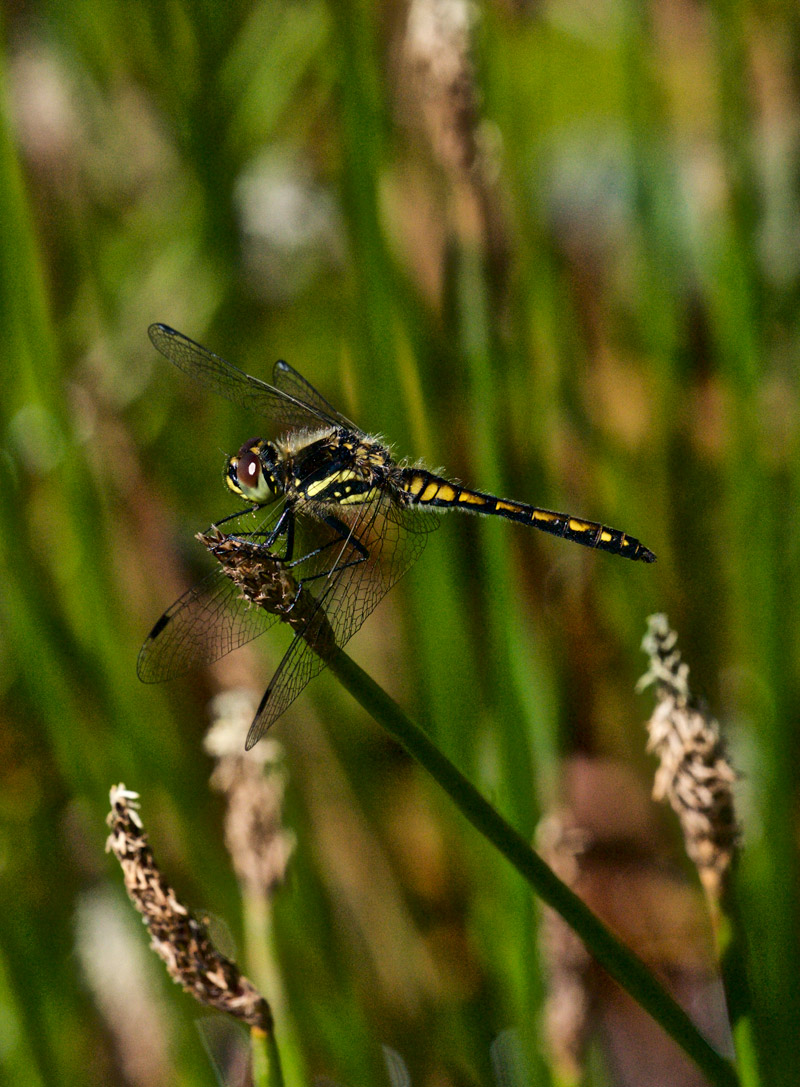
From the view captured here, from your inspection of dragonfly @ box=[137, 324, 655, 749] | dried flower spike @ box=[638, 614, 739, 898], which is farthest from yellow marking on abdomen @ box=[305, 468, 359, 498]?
dried flower spike @ box=[638, 614, 739, 898]

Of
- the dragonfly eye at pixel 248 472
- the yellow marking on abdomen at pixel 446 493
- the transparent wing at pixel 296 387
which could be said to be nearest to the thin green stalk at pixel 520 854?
the dragonfly eye at pixel 248 472

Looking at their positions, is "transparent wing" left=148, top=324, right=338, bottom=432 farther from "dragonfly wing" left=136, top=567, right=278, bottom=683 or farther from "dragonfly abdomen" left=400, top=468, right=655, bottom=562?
"dragonfly wing" left=136, top=567, right=278, bottom=683

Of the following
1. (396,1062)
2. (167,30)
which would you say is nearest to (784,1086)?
(396,1062)

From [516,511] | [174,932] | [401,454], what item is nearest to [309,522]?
[401,454]

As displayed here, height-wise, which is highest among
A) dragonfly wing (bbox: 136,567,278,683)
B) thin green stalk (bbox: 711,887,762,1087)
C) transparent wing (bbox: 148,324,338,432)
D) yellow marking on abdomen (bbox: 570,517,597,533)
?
transparent wing (bbox: 148,324,338,432)

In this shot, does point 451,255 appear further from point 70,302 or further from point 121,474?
point 70,302

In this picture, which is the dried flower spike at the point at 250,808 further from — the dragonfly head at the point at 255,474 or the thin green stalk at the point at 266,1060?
the dragonfly head at the point at 255,474
